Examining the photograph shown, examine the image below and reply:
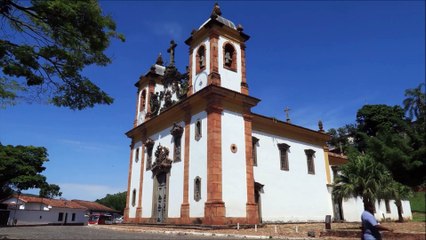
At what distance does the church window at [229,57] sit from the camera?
2206cm

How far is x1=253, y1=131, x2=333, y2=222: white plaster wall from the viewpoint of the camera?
2248 centimetres

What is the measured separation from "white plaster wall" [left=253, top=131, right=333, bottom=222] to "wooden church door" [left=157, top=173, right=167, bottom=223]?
637 cm

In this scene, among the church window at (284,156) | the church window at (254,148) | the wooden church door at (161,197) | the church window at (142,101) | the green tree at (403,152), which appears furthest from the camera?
the church window at (142,101)

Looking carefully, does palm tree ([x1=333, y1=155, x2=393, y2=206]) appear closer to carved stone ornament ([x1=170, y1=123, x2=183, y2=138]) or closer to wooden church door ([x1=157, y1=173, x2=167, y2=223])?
carved stone ornament ([x1=170, y1=123, x2=183, y2=138])

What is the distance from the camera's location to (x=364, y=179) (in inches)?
708

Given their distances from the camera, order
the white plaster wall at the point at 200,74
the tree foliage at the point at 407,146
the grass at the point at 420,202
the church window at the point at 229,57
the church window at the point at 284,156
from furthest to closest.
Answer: the church window at the point at 284,156 < the church window at the point at 229,57 < the white plaster wall at the point at 200,74 < the tree foliage at the point at 407,146 < the grass at the point at 420,202

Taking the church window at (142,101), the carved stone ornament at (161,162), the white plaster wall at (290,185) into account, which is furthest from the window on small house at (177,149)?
the church window at (142,101)

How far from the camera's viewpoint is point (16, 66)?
1027 centimetres

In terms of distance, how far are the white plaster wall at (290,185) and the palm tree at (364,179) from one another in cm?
494

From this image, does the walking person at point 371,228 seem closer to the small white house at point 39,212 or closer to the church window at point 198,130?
the church window at point 198,130

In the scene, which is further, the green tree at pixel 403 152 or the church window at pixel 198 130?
the church window at pixel 198 130

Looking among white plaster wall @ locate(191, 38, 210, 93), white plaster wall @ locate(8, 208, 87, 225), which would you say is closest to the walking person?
white plaster wall @ locate(191, 38, 210, 93)

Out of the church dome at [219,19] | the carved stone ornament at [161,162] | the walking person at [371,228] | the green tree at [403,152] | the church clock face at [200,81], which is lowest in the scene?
the walking person at [371,228]

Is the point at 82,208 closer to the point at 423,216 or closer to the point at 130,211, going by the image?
the point at 130,211
